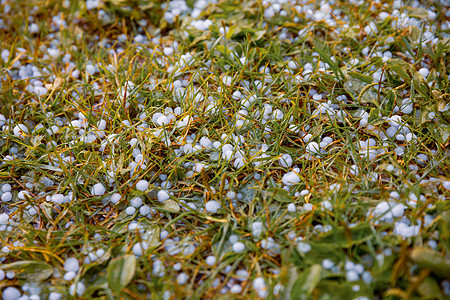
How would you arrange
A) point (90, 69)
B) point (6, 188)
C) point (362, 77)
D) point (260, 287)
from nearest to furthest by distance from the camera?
point (260, 287)
point (6, 188)
point (362, 77)
point (90, 69)

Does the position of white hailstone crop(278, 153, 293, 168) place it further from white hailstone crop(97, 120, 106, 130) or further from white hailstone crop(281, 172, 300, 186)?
white hailstone crop(97, 120, 106, 130)

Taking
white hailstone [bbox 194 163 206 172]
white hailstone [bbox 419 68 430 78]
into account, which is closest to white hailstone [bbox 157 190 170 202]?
white hailstone [bbox 194 163 206 172]

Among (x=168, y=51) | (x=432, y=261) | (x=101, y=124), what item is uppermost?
(x=168, y=51)

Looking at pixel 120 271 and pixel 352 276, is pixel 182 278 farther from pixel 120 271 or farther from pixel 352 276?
pixel 352 276

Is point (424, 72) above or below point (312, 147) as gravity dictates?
above

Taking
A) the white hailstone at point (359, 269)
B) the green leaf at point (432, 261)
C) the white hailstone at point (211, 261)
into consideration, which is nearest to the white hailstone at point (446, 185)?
the green leaf at point (432, 261)

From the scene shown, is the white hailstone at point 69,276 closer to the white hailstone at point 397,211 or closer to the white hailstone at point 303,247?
the white hailstone at point 303,247

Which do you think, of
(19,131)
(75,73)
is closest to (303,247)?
(19,131)
